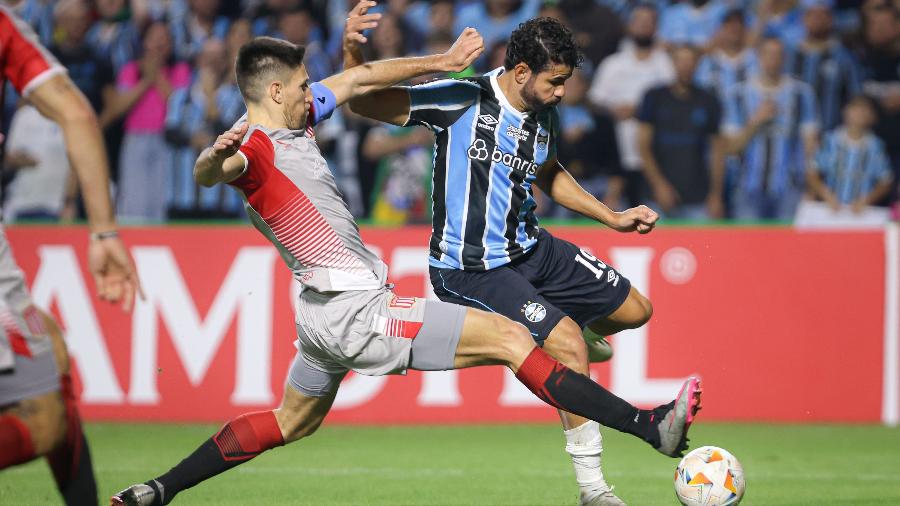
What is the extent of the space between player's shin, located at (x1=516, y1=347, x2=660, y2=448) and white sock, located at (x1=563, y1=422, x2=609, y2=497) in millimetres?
688

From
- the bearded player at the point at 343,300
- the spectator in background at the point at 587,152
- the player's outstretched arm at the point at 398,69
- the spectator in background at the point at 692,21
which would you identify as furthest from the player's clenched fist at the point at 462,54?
the spectator in background at the point at 692,21

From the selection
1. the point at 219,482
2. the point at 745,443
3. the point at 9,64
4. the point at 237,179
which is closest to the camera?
the point at 9,64

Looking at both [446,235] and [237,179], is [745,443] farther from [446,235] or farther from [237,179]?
[237,179]

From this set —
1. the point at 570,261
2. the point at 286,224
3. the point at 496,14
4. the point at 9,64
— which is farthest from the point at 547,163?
the point at 496,14

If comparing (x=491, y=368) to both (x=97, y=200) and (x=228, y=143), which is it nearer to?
(x=228, y=143)

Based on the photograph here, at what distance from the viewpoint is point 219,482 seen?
7.18 meters

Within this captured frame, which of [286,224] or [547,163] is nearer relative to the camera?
[286,224]

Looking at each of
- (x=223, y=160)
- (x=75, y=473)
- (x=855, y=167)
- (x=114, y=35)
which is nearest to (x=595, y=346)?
(x=223, y=160)

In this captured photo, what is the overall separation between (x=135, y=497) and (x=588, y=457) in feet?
6.94

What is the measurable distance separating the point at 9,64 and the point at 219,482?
3994mm

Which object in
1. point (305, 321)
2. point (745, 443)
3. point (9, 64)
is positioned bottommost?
point (745, 443)

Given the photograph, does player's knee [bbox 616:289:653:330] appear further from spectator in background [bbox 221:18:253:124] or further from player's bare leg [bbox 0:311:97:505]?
spectator in background [bbox 221:18:253:124]

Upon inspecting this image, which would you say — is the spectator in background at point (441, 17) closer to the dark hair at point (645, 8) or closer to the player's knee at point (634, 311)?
the dark hair at point (645, 8)

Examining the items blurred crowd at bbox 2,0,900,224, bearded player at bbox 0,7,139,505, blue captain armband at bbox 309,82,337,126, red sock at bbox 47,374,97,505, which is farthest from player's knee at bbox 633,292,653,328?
blurred crowd at bbox 2,0,900,224
